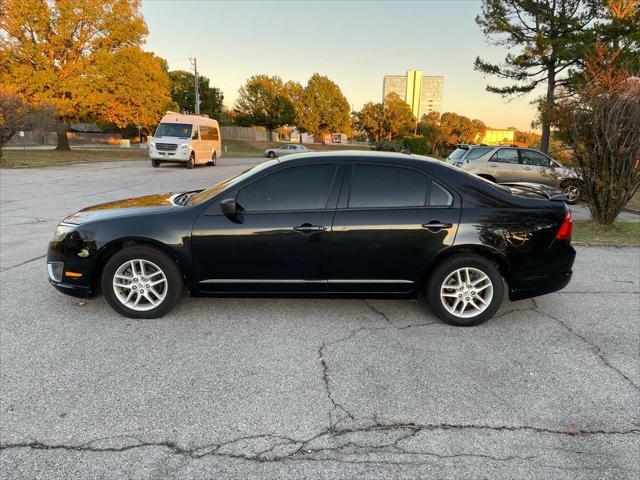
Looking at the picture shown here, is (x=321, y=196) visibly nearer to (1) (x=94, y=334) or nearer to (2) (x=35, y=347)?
(1) (x=94, y=334)

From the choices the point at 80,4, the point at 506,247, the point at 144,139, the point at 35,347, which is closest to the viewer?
the point at 35,347

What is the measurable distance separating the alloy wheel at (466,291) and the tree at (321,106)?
68114 mm

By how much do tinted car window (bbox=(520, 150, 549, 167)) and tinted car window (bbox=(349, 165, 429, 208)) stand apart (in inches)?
428

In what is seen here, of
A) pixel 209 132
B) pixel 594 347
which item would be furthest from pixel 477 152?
pixel 209 132

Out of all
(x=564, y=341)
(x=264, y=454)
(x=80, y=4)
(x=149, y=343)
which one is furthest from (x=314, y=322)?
(x=80, y=4)

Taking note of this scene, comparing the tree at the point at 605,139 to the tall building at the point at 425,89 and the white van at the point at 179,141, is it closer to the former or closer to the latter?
the white van at the point at 179,141

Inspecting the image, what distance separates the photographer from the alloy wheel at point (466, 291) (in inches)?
155

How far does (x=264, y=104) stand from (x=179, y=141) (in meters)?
46.9

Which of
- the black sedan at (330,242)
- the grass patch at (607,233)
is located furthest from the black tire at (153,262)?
the grass patch at (607,233)

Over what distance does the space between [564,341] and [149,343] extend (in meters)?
3.55

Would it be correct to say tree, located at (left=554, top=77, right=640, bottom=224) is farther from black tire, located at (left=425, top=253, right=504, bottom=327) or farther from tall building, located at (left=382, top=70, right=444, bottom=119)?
tall building, located at (left=382, top=70, right=444, bottom=119)

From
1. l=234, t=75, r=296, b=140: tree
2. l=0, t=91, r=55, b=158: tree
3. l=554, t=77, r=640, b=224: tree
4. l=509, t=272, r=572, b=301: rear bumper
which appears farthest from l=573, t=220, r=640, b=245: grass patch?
l=234, t=75, r=296, b=140: tree

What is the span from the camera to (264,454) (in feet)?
7.68

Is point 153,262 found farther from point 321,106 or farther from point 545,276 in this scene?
point 321,106
